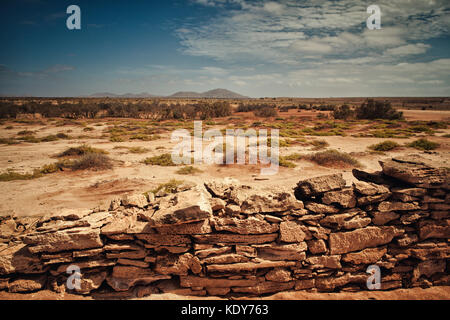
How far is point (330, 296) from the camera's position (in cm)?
457

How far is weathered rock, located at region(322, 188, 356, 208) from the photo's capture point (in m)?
4.54

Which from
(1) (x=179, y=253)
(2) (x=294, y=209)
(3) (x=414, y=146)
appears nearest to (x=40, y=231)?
(1) (x=179, y=253)

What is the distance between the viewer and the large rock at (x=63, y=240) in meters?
4.10

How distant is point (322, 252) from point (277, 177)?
6.14 meters

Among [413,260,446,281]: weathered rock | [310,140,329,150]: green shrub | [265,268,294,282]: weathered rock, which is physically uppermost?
[310,140,329,150]: green shrub

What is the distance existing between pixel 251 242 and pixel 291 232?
816 mm

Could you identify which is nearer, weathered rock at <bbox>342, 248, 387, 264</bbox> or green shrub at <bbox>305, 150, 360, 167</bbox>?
weathered rock at <bbox>342, 248, 387, 264</bbox>

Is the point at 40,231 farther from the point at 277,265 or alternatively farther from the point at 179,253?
the point at 277,265

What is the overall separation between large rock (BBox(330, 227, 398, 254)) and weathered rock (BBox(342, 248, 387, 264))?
0.28ft

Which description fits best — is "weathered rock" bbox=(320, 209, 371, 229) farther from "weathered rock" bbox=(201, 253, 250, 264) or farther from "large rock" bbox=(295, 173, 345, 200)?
"weathered rock" bbox=(201, 253, 250, 264)

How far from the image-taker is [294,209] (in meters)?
4.56

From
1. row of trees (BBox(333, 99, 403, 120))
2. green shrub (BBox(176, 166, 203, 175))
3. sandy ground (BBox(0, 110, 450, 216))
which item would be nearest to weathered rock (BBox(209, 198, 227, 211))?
sandy ground (BBox(0, 110, 450, 216))

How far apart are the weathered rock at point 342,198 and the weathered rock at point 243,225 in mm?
1333

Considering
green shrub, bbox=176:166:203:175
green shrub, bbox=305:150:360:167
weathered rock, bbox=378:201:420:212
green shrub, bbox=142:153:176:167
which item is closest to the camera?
weathered rock, bbox=378:201:420:212
